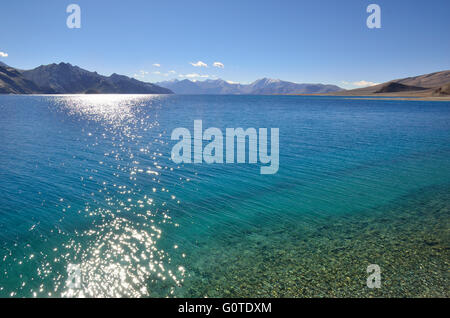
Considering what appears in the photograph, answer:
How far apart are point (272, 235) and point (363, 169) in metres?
22.4

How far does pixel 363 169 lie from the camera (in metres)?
34.2

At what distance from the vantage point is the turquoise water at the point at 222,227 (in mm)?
13852

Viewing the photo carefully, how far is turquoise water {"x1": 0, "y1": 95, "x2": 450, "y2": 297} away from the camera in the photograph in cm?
1385

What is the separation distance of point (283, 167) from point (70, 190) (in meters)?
26.5

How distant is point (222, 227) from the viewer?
65.7 feet
